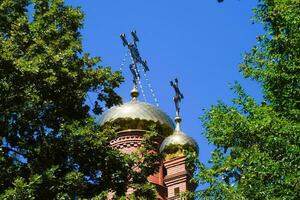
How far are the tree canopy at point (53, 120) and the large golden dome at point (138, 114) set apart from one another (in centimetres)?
1211

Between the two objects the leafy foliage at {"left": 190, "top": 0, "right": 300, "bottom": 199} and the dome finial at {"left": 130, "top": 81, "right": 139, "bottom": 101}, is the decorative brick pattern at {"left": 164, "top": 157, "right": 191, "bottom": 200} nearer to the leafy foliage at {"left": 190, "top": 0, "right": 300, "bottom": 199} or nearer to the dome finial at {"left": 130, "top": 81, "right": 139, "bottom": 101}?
the dome finial at {"left": 130, "top": 81, "right": 139, "bottom": 101}

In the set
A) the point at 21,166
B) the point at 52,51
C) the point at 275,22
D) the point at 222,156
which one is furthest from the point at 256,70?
the point at 21,166

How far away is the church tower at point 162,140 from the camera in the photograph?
73.0 feet

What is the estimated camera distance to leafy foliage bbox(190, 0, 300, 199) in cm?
911

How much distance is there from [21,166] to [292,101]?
4.76 meters

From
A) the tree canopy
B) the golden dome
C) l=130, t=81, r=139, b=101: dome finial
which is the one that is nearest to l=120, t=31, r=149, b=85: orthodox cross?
l=130, t=81, r=139, b=101: dome finial

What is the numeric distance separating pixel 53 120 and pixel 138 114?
515 inches

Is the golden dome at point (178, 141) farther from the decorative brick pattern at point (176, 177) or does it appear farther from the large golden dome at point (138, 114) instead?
the large golden dome at point (138, 114)

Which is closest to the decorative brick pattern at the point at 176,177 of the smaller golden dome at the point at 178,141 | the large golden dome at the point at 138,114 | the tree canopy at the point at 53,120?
the smaller golden dome at the point at 178,141

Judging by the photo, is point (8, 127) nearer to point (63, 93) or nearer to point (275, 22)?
point (63, 93)

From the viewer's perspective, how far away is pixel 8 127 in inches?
420

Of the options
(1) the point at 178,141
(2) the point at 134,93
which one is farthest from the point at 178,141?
(2) the point at 134,93

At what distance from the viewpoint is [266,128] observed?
962 cm

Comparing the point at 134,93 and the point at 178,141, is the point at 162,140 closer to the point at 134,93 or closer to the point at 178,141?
the point at 178,141
